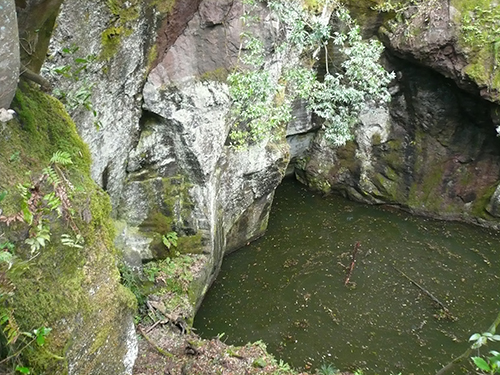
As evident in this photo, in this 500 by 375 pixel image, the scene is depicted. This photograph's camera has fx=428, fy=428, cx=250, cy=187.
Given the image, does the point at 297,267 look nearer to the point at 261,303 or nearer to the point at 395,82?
the point at 261,303

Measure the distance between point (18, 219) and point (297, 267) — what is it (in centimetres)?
739

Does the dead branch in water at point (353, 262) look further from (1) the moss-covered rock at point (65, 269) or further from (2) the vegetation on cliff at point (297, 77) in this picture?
(1) the moss-covered rock at point (65, 269)

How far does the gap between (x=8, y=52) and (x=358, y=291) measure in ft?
26.2

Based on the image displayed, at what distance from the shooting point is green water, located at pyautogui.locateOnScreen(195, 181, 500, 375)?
784 centimetres

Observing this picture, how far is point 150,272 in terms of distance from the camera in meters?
7.70

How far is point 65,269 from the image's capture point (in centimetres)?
340

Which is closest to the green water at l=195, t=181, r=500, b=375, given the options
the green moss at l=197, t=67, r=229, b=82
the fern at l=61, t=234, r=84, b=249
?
the green moss at l=197, t=67, r=229, b=82

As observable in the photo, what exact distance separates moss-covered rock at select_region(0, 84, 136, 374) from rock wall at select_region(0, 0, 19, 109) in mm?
427

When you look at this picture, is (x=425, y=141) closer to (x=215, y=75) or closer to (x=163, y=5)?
(x=215, y=75)

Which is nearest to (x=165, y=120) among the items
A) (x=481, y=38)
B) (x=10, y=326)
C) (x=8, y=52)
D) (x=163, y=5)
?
(x=163, y=5)

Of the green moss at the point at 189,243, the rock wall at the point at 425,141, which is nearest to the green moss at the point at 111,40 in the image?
the green moss at the point at 189,243

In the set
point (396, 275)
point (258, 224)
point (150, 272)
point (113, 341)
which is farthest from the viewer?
point (258, 224)

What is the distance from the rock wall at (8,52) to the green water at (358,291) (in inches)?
237

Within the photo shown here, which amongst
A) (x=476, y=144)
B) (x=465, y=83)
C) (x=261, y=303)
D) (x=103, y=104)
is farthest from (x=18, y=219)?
(x=476, y=144)
